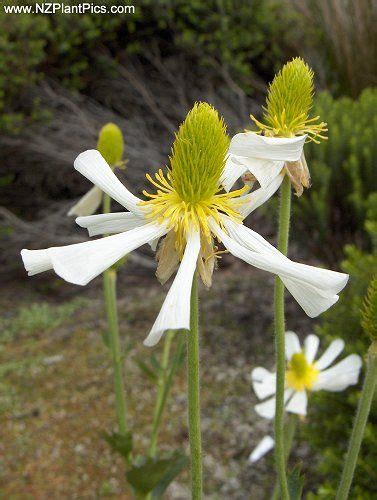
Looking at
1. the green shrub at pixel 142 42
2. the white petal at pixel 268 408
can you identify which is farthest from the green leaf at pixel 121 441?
the green shrub at pixel 142 42

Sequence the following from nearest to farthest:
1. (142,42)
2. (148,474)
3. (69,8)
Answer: (148,474) < (69,8) < (142,42)

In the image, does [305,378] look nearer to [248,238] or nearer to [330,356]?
[330,356]

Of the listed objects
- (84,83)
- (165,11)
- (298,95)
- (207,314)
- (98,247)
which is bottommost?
(207,314)

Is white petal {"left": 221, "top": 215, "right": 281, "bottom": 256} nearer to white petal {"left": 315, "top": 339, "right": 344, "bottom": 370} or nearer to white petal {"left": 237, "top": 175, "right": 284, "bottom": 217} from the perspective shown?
white petal {"left": 237, "top": 175, "right": 284, "bottom": 217}

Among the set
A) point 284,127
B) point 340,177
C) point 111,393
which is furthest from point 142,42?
point 284,127

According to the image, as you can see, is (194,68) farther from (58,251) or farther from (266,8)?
(58,251)

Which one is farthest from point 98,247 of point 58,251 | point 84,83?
point 84,83

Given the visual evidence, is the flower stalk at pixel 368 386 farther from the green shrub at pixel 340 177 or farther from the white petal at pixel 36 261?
the green shrub at pixel 340 177
